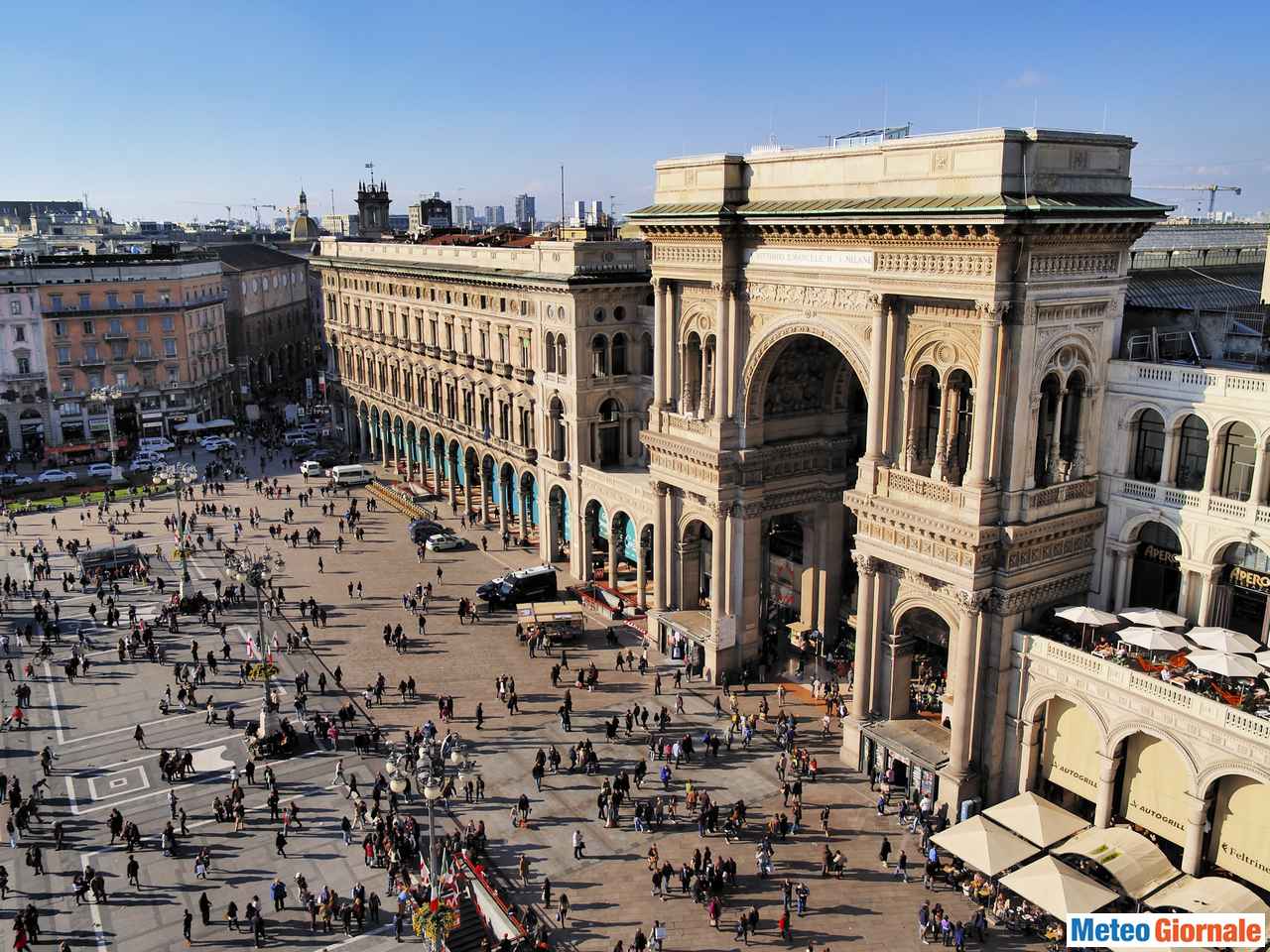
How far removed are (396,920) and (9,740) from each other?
20.2 meters

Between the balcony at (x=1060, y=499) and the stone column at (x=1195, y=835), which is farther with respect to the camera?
the balcony at (x=1060, y=499)

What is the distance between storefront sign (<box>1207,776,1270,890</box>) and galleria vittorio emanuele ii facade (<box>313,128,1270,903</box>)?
6cm

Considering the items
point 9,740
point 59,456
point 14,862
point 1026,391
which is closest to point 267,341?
point 59,456

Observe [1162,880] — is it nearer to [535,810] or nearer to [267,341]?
[535,810]

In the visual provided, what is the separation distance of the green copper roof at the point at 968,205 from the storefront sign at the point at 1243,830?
15.5 metres

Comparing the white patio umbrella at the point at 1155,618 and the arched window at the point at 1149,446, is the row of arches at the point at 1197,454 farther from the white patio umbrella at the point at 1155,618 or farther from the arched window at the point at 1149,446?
the white patio umbrella at the point at 1155,618

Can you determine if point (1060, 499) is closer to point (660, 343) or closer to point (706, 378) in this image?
point (706, 378)

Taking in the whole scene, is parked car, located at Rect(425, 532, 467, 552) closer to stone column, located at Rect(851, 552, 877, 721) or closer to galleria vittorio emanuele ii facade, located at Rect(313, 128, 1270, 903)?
galleria vittorio emanuele ii facade, located at Rect(313, 128, 1270, 903)

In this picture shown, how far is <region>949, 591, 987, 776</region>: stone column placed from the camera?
101 feet

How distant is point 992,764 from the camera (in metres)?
31.9

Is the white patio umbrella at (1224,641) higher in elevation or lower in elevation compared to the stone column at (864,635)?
higher

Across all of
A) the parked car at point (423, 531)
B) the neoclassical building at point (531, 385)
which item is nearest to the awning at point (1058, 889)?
the neoclassical building at point (531, 385)

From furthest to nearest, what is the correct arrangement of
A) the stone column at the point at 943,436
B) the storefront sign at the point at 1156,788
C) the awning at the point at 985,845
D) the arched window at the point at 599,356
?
the arched window at the point at 599,356 < the stone column at the point at 943,436 < the awning at the point at 985,845 < the storefront sign at the point at 1156,788

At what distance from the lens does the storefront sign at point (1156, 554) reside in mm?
30600
